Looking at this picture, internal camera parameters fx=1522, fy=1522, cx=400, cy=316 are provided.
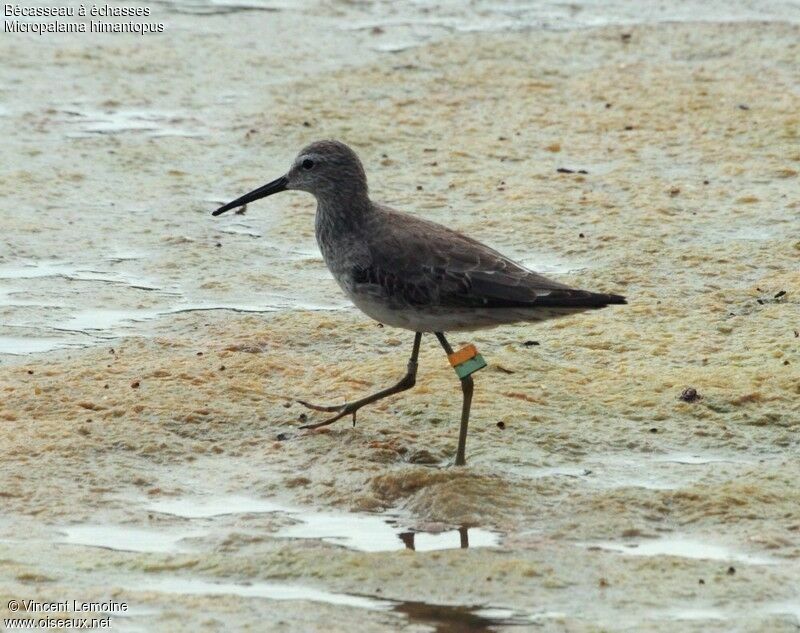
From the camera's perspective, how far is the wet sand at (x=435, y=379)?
5.07 m

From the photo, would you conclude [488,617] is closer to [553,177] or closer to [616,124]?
[553,177]

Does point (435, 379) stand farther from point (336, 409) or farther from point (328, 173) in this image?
point (328, 173)

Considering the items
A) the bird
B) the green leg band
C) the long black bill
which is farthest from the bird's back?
the long black bill

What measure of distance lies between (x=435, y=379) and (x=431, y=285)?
2.74 feet

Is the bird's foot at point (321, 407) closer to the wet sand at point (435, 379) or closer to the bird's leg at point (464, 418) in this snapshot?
the wet sand at point (435, 379)

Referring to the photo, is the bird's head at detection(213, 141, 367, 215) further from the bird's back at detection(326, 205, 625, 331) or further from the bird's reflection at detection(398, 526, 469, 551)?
Answer: the bird's reflection at detection(398, 526, 469, 551)

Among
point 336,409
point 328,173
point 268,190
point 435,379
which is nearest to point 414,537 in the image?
point 336,409

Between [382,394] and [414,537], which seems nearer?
[414,537]

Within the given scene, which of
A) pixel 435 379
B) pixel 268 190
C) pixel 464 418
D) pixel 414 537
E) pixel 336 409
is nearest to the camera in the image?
pixel 414 537

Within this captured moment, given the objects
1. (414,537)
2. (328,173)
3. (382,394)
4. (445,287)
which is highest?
(328,173)

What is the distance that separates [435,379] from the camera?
22.5 feet

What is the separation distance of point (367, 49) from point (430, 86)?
1.04 metres

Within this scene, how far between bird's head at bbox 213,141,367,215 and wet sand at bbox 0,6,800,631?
2.58 ft

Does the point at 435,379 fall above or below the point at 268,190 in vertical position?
below
